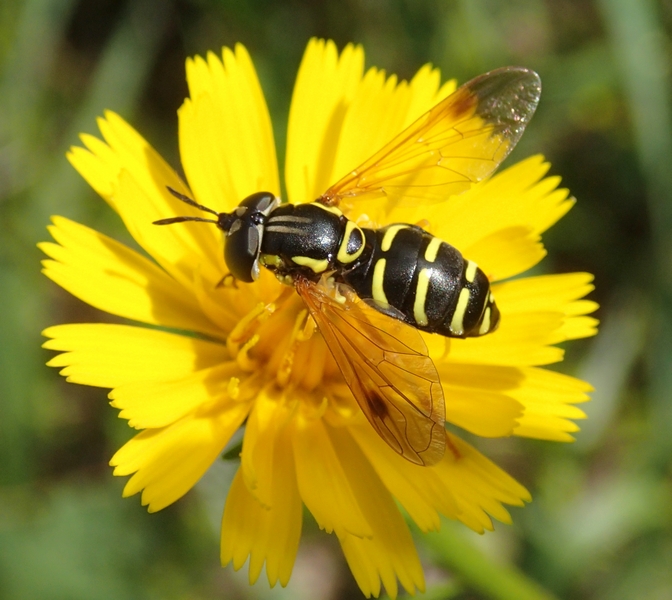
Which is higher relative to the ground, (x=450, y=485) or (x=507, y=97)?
(x=507, y=97)

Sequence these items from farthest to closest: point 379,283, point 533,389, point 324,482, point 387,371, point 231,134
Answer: point 231,134 → point 533,389 → point 379,283 → point 324,482 → point 387,371

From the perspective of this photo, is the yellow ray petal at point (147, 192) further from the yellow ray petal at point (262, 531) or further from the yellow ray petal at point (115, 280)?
the yellow ray petal at point (262, 531)

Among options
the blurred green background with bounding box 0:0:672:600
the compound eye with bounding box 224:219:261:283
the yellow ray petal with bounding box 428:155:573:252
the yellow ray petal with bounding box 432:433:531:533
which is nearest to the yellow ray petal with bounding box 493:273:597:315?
the yellow ray petal with bounding box 428:155:573:252

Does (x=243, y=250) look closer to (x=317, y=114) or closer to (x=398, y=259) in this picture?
(x=398, y=259)

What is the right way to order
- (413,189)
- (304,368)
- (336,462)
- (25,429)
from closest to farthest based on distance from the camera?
1. (336,462)
2. (304,368)
3. (413,189)
4. (25,429)

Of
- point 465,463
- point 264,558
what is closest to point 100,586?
point 264,558

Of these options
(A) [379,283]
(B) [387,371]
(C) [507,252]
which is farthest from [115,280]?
(C) [507,252]

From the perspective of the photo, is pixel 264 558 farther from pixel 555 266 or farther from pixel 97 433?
pixel 555 266
